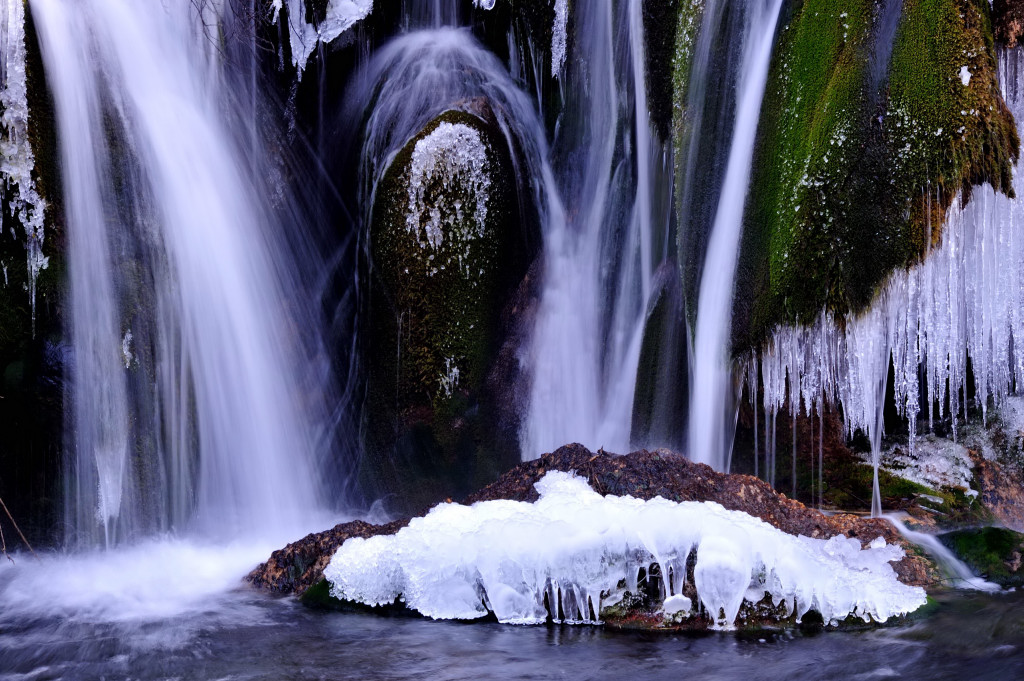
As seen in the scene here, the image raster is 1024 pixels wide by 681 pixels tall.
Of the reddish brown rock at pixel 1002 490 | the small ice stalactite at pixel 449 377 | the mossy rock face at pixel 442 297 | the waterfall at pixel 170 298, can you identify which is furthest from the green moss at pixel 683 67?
the waterfall at pixel 170 298

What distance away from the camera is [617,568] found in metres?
4.46

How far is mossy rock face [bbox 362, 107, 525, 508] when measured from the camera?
22.8 ft

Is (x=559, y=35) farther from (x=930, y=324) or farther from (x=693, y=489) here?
(x=693, y=489)

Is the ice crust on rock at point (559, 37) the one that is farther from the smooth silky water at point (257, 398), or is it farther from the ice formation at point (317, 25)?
the ice formation at point (317, 25)

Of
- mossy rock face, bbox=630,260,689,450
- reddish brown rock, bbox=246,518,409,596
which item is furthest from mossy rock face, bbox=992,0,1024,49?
reddish brown rock, bbox=246,518,409,596

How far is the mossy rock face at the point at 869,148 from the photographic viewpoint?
5.31 metres

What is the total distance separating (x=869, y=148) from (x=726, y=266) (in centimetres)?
108

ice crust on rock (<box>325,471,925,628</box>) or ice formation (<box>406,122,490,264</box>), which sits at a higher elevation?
ice formation (<box>406,122,490,264</box>)

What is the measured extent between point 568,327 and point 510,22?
96.9 inches

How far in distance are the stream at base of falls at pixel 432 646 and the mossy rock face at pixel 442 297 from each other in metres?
2.15

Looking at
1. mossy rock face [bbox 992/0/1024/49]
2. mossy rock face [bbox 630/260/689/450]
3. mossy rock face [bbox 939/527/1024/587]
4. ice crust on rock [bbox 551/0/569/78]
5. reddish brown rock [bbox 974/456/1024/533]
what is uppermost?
ice crust on rock [bbox 551/0/569/78]

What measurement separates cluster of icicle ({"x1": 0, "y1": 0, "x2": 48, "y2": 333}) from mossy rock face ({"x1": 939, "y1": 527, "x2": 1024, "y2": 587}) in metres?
5.71

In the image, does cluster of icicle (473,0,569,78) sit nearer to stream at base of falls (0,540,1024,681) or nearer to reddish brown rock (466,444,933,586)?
reddish brown rock (466,444,933,586)

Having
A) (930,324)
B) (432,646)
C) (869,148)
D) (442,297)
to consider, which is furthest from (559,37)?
(432,646)
